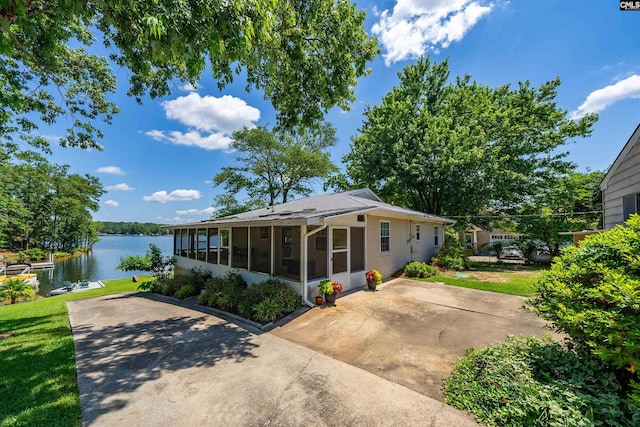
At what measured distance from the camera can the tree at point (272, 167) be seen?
21.2 meters

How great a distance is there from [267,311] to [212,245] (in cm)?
787

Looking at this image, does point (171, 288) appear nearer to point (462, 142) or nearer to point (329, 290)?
point (329, 290)

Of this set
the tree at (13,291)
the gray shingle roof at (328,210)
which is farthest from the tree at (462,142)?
the tree at (13,291)

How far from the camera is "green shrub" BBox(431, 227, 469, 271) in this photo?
12.9m

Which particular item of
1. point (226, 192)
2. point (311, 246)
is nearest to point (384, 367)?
point (311, 246)

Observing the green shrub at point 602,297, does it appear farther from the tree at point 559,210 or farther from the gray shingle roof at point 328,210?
the tree at point 559,210

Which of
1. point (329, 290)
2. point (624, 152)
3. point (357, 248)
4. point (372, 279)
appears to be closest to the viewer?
point (624, 152)

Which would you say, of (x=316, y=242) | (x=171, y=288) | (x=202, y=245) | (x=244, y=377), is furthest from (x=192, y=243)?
(x=244, y=377)

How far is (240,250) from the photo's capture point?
11.2 metres

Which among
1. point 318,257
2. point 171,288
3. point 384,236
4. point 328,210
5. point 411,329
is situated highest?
point 328,210

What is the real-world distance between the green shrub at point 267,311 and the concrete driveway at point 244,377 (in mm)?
561

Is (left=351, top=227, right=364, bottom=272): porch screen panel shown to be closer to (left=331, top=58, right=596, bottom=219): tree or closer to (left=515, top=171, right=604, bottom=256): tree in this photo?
(left=331, top=58, right=596, bottom=219): tree

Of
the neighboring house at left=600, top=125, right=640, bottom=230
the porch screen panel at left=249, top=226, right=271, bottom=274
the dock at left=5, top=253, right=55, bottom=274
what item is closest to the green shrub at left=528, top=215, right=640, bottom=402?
the neighboring house at left=600, top=125, right=640, bottom=230

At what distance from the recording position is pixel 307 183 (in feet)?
78.2
